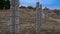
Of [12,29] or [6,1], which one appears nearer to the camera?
[12,29]

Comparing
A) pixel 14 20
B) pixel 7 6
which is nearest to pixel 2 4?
pixel 7 6

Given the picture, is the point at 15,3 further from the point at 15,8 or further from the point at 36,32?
the point at 36,32

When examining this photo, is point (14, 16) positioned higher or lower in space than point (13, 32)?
higher

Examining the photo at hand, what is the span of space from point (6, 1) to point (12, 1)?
33582 millimetres

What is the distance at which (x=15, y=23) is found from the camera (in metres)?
7.73

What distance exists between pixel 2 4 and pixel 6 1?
2.01 metres

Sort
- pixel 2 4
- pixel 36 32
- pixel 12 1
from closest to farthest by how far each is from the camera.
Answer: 1. pixel 12 1
2. pixel 36 32
3. pixel 2 4

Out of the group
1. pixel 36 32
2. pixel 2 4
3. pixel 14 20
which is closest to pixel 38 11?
pixel 36 32

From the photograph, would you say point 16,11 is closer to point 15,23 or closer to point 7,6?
point 15,23

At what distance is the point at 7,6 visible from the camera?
40.3 metres

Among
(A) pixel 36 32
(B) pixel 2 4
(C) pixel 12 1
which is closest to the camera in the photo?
(C) pixel 12 1

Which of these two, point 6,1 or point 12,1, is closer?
point 12,1

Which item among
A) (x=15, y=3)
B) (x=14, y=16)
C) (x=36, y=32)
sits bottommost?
(x=36, y=32)

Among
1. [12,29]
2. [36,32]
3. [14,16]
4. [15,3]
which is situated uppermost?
[15,3]
